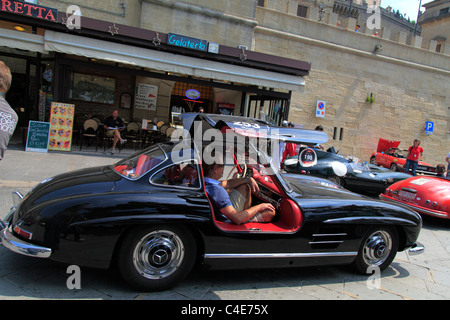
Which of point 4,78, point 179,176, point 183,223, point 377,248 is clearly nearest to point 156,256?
point 183,223

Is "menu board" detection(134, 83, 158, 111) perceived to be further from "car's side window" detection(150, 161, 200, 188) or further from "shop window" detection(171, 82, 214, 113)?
"car's side window" detection(150, 161, 200, 188)

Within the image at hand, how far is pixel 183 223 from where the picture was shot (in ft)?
9.27

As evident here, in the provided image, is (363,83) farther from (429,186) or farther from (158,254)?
(158,254)

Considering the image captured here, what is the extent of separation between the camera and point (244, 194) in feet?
11.6

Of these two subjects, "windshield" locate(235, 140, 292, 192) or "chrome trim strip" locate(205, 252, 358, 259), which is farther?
"windshield" locate(235, 140, 292, 192)

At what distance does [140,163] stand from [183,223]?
2.82 feet

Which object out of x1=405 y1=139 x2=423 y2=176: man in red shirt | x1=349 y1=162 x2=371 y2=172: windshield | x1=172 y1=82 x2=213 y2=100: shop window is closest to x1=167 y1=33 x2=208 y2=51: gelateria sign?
x1=172 y1=82 x2=213 y2=100: shop window

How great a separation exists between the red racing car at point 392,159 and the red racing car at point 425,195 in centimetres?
832

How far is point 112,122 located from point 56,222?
8405 mm

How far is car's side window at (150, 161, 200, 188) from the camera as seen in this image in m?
3.04

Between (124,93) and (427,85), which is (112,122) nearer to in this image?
(124,93)

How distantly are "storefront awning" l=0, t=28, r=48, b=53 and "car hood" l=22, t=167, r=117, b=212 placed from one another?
7.28 meters

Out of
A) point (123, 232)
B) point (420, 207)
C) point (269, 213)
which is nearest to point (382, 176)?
point (420, 207)

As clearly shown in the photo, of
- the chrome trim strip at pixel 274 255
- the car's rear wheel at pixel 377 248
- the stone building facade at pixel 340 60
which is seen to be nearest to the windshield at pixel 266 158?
the chrome trim strip at pixel 274 255
